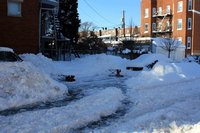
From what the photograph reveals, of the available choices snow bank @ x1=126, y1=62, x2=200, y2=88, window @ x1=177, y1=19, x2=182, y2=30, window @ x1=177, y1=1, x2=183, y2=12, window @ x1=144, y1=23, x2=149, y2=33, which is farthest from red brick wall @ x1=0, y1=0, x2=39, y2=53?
window @ x1=144, y1=23, x2=149, y2=33

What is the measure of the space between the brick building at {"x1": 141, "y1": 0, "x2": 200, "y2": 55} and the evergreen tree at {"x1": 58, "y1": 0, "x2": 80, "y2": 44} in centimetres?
3323

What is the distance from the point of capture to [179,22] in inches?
3031

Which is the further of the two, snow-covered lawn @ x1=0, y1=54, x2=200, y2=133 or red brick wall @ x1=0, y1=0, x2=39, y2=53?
red brick wall @ x1=0, y1=0, x2=39, y2=53

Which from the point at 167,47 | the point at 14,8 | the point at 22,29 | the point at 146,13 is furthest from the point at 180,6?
the point at 14,8

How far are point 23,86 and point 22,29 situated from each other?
55.8ft

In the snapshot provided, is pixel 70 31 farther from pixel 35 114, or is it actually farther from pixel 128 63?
pixel 35 114

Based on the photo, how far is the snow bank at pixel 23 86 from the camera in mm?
13750

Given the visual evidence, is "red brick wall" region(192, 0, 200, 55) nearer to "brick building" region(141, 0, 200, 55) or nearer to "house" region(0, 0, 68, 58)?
"brick building" region(141, 0, 200, 55)

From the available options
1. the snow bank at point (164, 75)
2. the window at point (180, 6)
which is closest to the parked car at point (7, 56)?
the snow bank at point (164, 75)

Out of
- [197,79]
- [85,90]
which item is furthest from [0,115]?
[197,79]

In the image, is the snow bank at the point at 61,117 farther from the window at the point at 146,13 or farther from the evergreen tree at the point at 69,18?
the window at the point at 146,13

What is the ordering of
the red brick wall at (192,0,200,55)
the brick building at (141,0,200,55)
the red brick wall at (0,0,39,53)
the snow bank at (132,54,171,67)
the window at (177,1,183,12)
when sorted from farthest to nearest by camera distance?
1. the window at (177,1,183,12)
2. the red brick wall at (192,0,200,55)
3. the brick building at (141,0,200,55)
4. the snow bank at (132,54,171,67)
5. the red brick wall at (0,0,39,53)

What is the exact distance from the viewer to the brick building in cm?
7594

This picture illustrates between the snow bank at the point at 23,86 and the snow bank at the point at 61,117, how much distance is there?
1.53 meters
